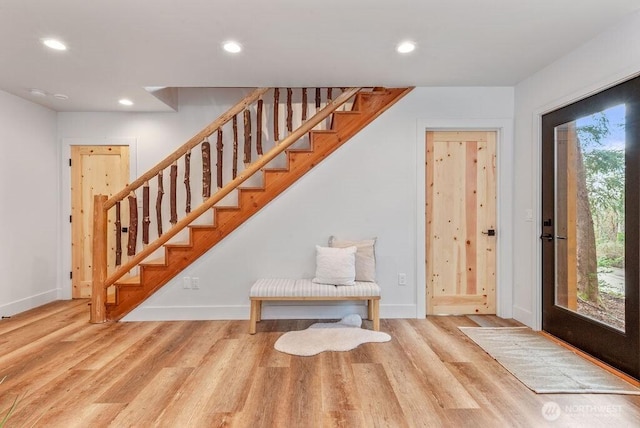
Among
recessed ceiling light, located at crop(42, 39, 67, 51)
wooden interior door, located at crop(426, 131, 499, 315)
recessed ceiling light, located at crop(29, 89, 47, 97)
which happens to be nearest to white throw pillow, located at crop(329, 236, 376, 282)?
wooden interior door, located at crop(426, 131, 499, 315)

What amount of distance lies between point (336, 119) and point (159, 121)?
7.57 ft

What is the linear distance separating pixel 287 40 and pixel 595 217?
2.80 m

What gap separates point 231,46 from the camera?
2.76m

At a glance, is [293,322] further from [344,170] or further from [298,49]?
[298,49]

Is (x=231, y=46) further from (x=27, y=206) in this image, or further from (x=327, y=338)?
(x=27, y=206)

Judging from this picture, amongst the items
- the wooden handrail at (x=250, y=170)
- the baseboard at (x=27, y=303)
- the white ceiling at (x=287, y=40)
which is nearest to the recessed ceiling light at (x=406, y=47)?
the white ceiling at (x=287, y=40)

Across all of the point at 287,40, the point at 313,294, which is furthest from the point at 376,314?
the point at 287,40

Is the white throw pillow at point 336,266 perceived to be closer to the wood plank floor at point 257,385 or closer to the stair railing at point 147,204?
the wood plank floor at point 257,385

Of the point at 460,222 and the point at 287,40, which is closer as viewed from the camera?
the point at 287,40

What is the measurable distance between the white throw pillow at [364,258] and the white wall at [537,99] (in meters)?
1.54

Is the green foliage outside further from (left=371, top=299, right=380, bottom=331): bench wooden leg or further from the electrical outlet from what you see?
(left=371, top=299, right=380, bottom=331): bench wooden leg

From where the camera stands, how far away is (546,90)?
3.24m

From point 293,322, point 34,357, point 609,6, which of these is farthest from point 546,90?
point 34,357

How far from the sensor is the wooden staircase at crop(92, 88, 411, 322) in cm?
366
